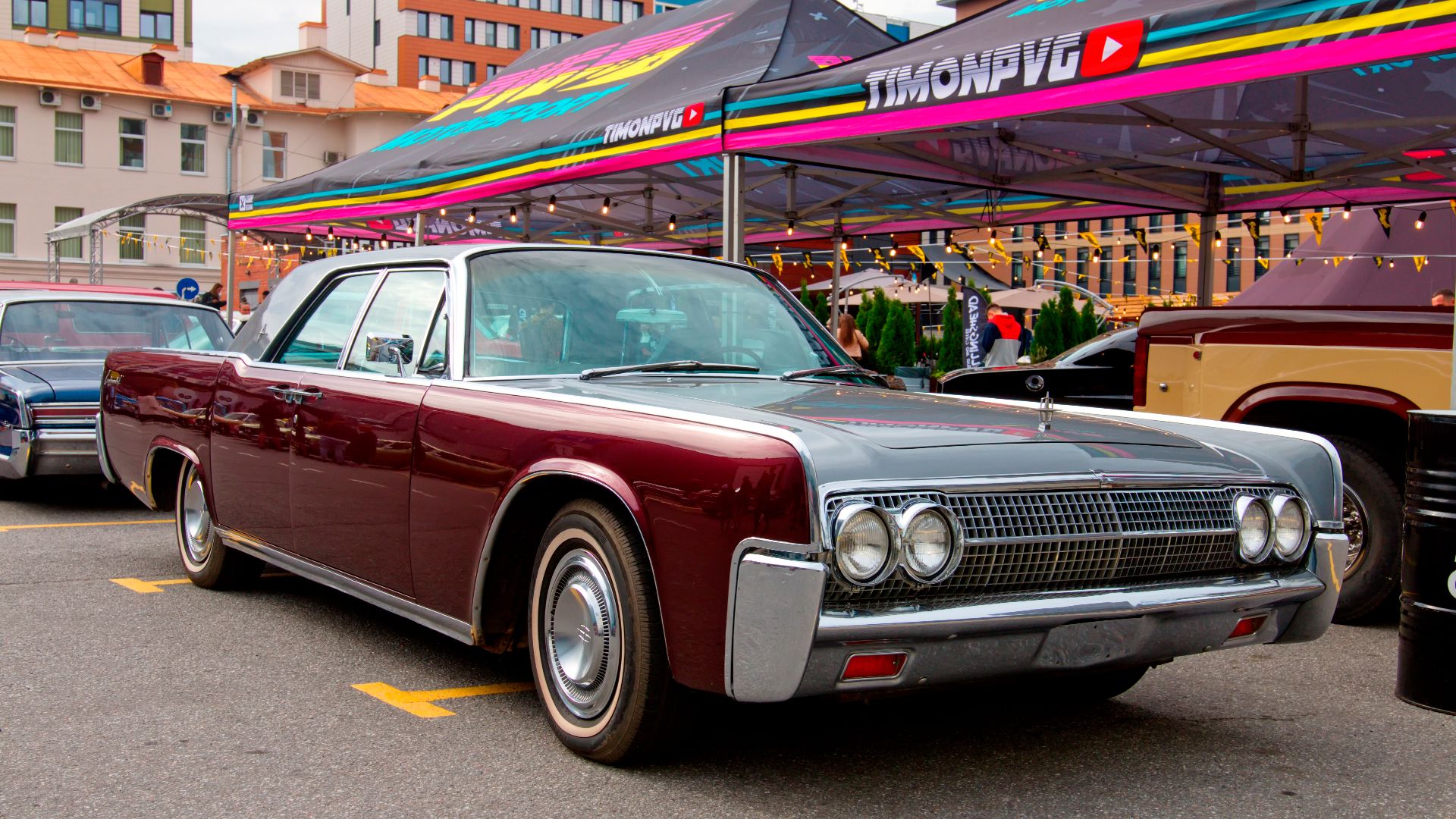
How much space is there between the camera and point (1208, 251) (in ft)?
41.8

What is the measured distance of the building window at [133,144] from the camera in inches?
1955

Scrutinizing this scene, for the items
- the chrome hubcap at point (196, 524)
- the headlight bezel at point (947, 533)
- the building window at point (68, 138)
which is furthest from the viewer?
the building window at point (68, 138)

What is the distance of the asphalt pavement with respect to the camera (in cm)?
351

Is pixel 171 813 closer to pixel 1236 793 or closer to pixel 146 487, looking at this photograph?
pixel 1236 793

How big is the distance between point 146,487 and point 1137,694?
4.56 metres

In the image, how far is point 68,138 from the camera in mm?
48656

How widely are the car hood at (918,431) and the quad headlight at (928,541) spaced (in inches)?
3.9

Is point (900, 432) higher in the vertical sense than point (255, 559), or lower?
higher

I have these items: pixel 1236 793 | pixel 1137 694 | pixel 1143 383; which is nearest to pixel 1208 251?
pixel 1143 383

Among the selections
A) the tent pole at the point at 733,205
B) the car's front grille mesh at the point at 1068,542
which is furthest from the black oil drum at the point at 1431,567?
the tent pole at the point at 733,205

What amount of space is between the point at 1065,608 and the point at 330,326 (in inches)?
128

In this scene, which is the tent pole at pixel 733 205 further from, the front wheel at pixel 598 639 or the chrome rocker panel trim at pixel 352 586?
the front wheel at pixel 598 639

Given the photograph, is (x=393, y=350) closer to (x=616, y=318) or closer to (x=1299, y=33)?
(x=616, y=318)

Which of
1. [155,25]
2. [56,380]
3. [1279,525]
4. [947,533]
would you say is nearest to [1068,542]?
[947,533]
